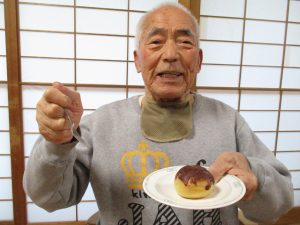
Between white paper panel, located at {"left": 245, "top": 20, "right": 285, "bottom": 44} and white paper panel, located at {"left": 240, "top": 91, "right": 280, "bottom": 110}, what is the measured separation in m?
0.54

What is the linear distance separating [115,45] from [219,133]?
1.55m

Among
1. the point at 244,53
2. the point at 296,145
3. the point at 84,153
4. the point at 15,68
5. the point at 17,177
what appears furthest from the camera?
the point at 296,145

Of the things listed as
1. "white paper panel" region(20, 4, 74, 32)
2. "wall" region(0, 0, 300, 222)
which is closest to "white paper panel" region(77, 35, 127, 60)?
"wall" region(0, 0, 300, 222)

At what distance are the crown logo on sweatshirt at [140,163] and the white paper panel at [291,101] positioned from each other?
2206 millimetres

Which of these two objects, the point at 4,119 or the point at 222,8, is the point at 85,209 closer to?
the point at 4,119

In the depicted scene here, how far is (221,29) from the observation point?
2.51 meters

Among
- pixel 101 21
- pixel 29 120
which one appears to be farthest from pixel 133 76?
pixel 29 120

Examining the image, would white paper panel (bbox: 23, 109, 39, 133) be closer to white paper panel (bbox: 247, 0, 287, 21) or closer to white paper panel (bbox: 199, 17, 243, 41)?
white paper panel (bbox: 199, 17, 243, 41)

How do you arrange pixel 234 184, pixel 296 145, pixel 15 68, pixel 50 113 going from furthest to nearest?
pixel 296 145 → pixel 15 68 → pixel 234 184 → pixel 50 113

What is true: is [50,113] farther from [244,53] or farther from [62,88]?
[244,53]

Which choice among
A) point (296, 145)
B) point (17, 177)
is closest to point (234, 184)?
point (17, 177)

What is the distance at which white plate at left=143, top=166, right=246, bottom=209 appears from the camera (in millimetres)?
715

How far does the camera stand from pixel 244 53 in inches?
103

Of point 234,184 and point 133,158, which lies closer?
point 234,184
